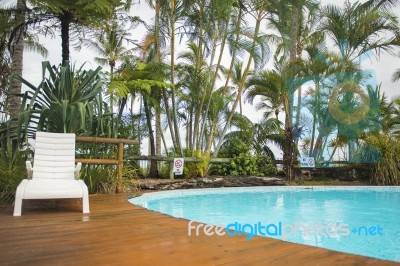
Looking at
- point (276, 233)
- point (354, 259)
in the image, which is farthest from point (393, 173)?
point (354, 259)

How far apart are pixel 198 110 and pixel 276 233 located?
6676 millimetres

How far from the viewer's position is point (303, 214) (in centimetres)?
534

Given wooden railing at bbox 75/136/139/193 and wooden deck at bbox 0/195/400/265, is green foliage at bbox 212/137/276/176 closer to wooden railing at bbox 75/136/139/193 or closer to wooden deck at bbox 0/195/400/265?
wooden railing at bbox 75/136/139/193

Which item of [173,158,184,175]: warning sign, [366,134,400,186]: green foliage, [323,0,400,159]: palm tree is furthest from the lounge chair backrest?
[323,0,400,159]: palm tree

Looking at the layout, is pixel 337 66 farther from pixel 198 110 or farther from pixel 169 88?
pixel 169 88

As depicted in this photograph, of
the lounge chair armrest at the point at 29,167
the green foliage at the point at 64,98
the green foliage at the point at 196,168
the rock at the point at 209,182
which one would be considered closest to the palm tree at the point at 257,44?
the green foliage at the point at 196,168

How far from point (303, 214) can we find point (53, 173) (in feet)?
12.3

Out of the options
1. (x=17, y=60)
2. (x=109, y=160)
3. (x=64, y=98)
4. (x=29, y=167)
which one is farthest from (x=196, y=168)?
(x=29, y=167)

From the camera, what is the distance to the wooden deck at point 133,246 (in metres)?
1.96

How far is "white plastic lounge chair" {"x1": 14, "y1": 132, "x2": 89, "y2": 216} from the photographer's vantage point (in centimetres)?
363

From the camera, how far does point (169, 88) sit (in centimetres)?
997

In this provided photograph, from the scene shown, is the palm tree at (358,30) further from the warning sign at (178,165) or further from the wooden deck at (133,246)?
the wooden deck at (133,246)

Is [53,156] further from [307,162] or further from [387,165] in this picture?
[387,165]

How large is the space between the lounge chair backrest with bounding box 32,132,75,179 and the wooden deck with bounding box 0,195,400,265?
92 centimetres
